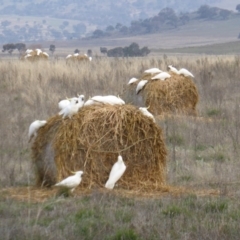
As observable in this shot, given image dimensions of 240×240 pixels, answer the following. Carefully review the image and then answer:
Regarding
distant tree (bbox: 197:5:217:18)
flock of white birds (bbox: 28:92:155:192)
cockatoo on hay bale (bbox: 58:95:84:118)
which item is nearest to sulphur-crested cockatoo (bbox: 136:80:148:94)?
flock of white birds (bbox: 28:92:155:192)

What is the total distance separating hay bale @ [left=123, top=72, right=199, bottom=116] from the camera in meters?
→ 17.3

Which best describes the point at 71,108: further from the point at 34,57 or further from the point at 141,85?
the point at 34,57

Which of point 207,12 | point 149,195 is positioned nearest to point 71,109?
point 149,195

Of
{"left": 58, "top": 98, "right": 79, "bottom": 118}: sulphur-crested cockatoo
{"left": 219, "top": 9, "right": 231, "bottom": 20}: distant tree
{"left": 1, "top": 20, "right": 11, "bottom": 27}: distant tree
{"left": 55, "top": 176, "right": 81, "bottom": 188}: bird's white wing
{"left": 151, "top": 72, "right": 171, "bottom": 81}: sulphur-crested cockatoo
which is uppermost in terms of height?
{"left": 58, "top": 98, "right": 79, "bottom": 118}: sulphur-crested cockatoo

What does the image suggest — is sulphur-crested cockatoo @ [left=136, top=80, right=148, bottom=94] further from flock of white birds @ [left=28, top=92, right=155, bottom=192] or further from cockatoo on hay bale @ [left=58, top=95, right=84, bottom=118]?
cockatoo on hay bale @ [left=58, top=95, right=84, bottom=118]

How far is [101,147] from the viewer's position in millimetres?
10250

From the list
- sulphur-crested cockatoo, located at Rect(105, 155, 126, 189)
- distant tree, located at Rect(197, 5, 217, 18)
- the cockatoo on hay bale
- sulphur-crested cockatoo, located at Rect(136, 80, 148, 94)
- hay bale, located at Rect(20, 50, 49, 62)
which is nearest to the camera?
sulphur-crested cockatoo, located at Rect(105, 155, 126, 189)

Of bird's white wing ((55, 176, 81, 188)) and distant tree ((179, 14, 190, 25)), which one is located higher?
bird's white wing ((55, 176, 81, 188))

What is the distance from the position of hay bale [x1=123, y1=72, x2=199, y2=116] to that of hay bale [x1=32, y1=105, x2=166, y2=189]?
6.72 meters

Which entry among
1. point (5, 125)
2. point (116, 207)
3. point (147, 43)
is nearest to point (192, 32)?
point (147, 43)

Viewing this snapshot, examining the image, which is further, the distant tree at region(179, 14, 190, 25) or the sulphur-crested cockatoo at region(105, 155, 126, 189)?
the distant tree at region(179, 14, 190, 25)


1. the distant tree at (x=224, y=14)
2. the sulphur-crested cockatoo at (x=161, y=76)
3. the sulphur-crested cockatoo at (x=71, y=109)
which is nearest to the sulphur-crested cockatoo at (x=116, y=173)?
the sulphur-crested cockatoo at (x=71, y=109)

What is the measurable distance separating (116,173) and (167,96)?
303 inches

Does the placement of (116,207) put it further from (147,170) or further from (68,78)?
(68,78)
